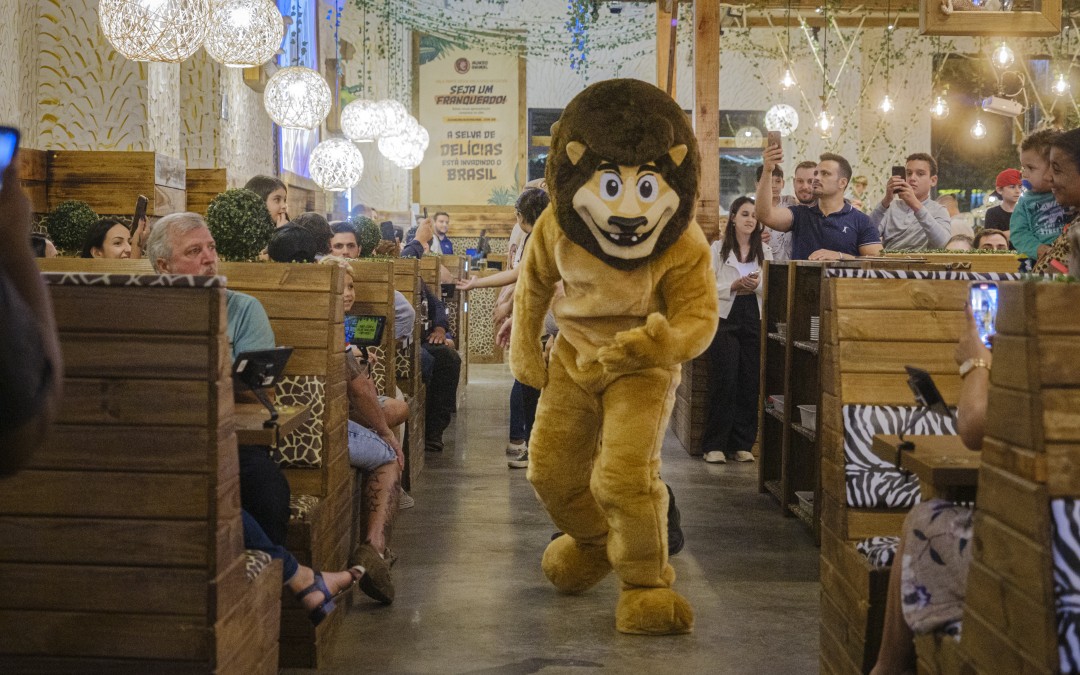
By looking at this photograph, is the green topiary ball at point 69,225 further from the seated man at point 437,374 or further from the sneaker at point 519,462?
the sneaker at point 519,462

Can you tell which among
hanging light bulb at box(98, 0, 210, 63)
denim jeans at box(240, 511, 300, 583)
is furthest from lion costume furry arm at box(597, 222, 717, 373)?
hanging light bulb at box(98, 0, 210, 63)

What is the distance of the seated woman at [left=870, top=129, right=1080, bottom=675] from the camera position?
224 cm

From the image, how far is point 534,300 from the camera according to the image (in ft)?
13.5

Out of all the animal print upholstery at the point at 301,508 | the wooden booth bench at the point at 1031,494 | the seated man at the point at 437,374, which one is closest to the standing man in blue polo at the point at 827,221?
the seated man at the point at 437,374

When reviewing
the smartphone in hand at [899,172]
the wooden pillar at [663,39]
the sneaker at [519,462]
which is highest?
the wooden pillar at [663,39]

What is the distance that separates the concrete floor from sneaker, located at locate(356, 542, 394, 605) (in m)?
0.06

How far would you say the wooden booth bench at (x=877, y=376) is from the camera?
336 centimetres

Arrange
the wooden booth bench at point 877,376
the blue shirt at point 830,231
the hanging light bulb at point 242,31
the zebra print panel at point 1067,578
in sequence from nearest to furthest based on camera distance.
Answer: the zebra print panel at point 1067,578 → the wooden booth bench at point 877,376 → the blue shirt at point 830,231 → the hanging light bulb at point 242,31

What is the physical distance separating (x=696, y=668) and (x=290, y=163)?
945cm

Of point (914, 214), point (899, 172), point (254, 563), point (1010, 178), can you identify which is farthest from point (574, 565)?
point (1010, 178)

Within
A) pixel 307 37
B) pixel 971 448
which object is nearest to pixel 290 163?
pixel 307 37

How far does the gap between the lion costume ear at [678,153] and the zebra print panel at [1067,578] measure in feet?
7.66

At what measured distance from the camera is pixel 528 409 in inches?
248

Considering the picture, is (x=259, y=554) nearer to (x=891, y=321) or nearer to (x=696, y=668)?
(x=696, y=668)
